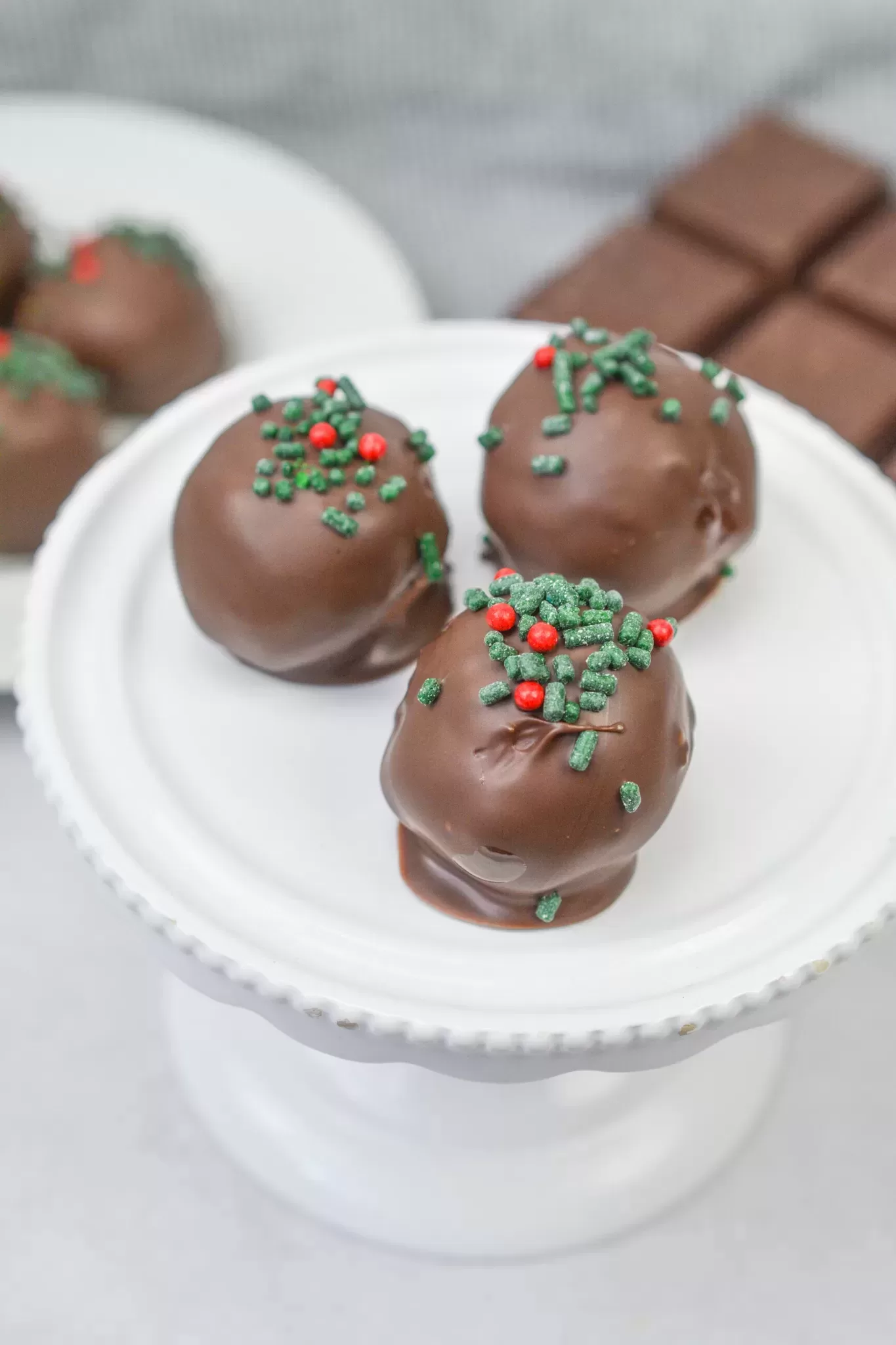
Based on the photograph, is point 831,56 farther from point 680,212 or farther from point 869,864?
point 869,864

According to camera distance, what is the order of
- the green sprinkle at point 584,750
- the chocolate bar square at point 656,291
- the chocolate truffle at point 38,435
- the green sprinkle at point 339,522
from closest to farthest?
the green sprinkle at point 584,750
the green sprinkle at point 339,522
the chocolate truffle at point 38,435
the chocolate bar square at point 656,291

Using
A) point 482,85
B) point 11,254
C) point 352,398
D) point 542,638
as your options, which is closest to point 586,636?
point 542,638

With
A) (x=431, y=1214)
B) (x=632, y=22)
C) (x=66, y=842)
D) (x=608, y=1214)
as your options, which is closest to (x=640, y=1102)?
(x=608, y=1214)

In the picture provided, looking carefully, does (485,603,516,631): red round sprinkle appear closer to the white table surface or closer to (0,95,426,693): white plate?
the white table surface

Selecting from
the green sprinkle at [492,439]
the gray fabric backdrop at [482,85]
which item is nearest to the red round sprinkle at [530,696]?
the green sprinkle at [492,439]

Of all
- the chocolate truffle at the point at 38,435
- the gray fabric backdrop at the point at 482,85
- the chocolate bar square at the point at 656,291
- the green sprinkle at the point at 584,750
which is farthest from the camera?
the gray fabric backdrop at the point at 482,85

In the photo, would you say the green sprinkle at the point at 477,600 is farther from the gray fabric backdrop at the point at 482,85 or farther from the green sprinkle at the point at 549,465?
the gray fabric backdrop at the point at 482,85

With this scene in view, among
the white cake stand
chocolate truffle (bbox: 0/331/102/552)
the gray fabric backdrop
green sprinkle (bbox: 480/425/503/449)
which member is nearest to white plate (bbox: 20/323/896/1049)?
the white cake stand
